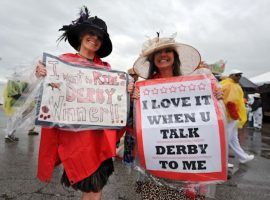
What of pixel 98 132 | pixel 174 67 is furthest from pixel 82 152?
pixel 174 67

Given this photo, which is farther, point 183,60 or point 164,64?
point 183,60

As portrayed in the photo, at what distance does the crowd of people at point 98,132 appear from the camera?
7.64 ft

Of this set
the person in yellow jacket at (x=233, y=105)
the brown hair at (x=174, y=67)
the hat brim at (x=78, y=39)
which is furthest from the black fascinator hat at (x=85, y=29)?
the person in yellow jacket at (x=233, y=105)

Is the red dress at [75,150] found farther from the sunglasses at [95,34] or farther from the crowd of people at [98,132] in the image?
the sunglasses at [95,34]

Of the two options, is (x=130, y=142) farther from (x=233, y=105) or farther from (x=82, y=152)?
(x=233, y=105)

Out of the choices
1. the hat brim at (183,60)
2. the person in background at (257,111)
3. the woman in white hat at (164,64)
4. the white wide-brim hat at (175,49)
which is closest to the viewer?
the woman in white hat at (164,64)

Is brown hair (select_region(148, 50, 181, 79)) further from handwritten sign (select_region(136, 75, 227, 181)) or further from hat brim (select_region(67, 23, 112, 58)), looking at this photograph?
hat brim (select_region(67, 23, 112, 58))

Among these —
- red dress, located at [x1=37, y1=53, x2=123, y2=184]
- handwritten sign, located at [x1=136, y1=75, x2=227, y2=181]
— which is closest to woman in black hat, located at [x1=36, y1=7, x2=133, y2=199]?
red dress, located at [x1=37, y1=53, x2=123, y2=184]

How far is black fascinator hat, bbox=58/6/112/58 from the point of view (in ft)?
8.25

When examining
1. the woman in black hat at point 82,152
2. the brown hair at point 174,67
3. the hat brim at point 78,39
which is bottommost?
the woman in black hat at point 82,152

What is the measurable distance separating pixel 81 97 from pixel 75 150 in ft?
1.28

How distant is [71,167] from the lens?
91.8 inches

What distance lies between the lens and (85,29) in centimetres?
253

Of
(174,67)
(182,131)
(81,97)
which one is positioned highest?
(174,67)
